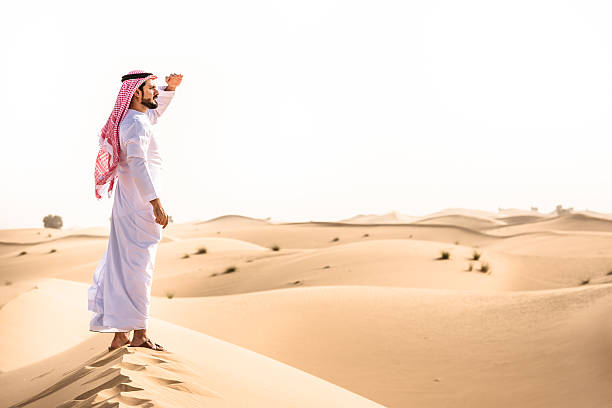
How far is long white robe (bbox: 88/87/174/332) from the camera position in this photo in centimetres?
493

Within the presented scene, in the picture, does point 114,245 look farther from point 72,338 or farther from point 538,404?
point 538,404

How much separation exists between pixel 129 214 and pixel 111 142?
59 cm

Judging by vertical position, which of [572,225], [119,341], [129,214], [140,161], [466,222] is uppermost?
[140,161]

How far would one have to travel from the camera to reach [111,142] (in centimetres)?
513

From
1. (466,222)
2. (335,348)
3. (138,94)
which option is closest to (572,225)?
(466,222)

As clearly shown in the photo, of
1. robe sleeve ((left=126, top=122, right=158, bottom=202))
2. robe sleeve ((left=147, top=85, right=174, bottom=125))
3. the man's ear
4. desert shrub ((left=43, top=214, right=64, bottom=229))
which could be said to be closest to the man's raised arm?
robe sleeve ((left=147, top=85, right=174, bottom=125))

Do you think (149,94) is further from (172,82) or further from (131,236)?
(131,236)

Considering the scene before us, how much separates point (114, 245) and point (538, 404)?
4.69 metres

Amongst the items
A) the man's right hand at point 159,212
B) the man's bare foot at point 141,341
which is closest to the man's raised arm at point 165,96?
the man's right hand at point 159,212

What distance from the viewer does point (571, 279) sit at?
1939 centimetres

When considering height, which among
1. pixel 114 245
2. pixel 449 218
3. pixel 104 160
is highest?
pixel 104 160

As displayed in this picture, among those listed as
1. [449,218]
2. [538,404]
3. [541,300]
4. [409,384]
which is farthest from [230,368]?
[449,218]

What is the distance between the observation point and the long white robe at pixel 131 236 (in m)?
4.93

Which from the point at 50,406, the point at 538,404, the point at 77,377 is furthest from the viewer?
the point at 538,404
